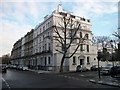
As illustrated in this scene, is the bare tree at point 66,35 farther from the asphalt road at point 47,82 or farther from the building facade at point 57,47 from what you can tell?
the asphalt road at point 47,82

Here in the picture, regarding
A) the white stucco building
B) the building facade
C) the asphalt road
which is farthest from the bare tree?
the asphalt road

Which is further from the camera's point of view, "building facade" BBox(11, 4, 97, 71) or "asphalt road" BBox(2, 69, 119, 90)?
"building facade" BBox(11, 4, 97, 71)

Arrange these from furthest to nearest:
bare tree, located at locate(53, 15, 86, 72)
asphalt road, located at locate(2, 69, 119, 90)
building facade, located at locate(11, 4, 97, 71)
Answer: building facade, located at locate(11, 4, 97, 71)
bare tree, located at locate(53, 15, 86, 72)
asphalt road, located at locate(2, 69, 119, 90)

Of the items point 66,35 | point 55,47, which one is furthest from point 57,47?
point 66,35

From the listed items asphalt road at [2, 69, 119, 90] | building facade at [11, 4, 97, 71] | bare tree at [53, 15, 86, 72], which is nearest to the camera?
asphalt road at [2, 69, 119, 90]

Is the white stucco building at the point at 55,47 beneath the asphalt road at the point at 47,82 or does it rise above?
above

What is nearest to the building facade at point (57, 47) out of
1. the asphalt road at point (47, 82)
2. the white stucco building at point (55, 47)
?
the white stucco building at point (55, 47)

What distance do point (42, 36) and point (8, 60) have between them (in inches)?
3837

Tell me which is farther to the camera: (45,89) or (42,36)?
(42,36)

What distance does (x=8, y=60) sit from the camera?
511 ft

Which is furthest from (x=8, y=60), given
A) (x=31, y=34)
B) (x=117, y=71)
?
(x=117, y=71)

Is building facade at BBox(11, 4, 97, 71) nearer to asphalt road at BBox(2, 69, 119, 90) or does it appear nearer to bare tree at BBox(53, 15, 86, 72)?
bare tree at BBox(53, 15, 86, 72)

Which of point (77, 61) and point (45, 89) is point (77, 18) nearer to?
point (77, 61)

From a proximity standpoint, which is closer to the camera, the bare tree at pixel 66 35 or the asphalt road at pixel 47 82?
the asphalt road at pixel 47 82
